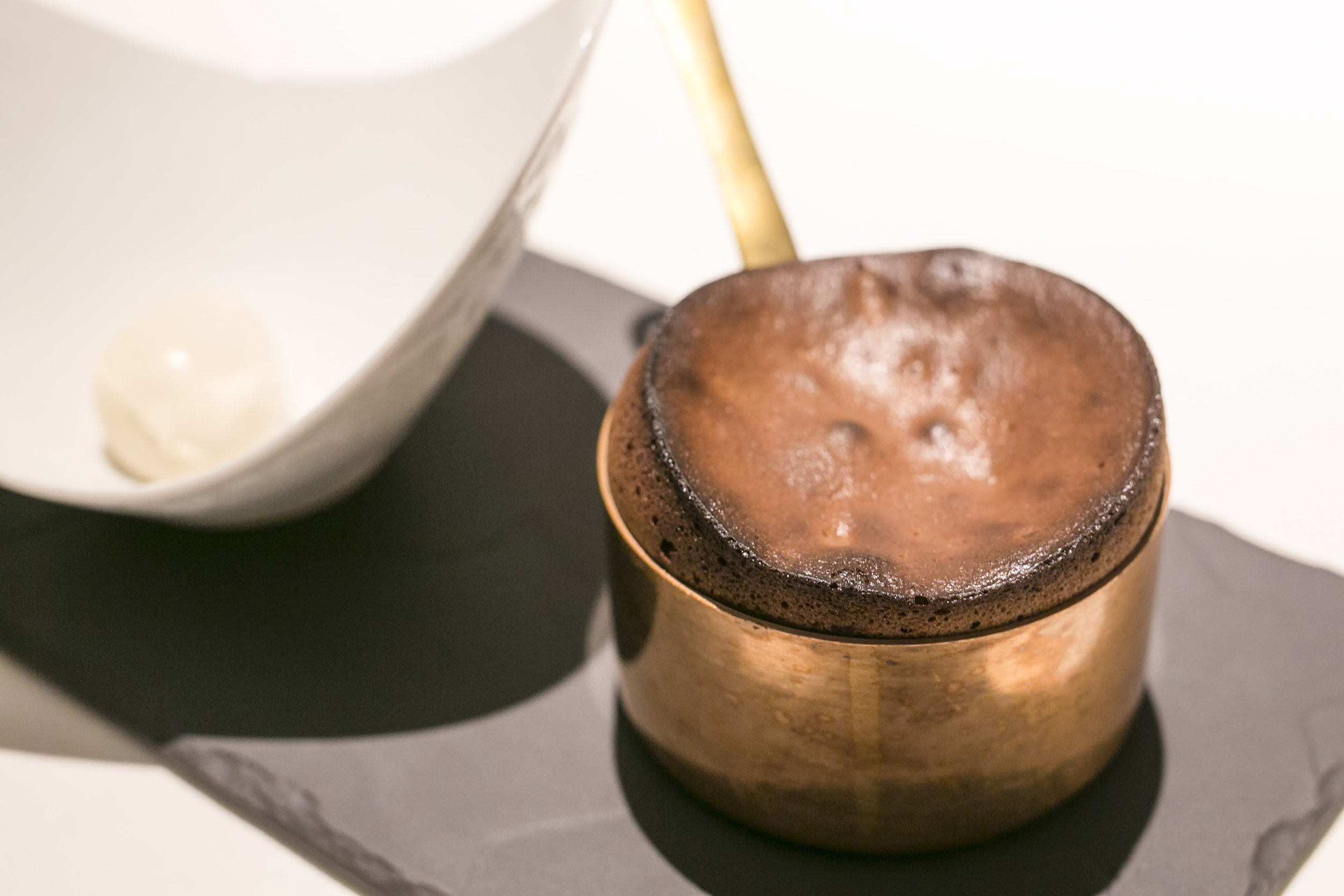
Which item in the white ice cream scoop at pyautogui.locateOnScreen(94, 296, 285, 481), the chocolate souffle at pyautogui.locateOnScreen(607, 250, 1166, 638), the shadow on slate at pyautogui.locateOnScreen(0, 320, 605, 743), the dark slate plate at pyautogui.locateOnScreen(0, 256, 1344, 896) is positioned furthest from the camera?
the white ice cream scoop at pyautogui.locateOnScreen(94, 296, 285, 481)

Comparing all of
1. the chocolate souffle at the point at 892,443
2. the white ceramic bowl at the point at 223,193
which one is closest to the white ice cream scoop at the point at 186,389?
the white ceramic bowl at the point at 223,193

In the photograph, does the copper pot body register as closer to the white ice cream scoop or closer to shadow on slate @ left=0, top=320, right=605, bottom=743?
shadow on slate @ left=0, top=320, right=605, bottom=743

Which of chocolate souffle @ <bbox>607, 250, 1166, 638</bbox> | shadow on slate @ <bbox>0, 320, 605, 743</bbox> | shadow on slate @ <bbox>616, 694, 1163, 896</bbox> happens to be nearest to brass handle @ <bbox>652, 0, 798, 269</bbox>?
chocolate souffle @ <bbox>607, 250, 1166, 638</bbox>

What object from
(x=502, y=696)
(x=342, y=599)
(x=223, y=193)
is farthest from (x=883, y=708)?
(x=223, y=193)

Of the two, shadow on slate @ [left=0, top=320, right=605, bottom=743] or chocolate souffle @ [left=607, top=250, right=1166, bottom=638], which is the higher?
chocolate souffle @ [left=607, top=250, right=1166, bottom=638]

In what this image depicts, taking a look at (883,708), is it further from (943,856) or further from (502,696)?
(502,696)

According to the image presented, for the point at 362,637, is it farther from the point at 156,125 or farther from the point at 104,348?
the point at 156,125

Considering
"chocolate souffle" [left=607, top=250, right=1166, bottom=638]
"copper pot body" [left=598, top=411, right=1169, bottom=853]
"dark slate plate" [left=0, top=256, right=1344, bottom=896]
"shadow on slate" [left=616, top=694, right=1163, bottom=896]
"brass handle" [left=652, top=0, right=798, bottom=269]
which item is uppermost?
"brass handle" [left=652, top=0, right=798, bottom=269]
